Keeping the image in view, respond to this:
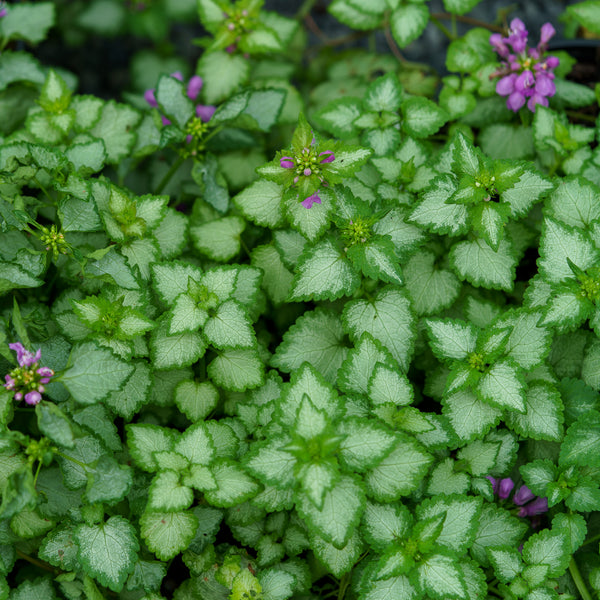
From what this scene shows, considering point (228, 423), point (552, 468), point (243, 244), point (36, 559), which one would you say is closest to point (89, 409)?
point (228, 423)

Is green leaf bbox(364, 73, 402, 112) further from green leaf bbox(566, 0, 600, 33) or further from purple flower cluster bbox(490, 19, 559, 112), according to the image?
green leaf bbox(566, 0, 600, 33)

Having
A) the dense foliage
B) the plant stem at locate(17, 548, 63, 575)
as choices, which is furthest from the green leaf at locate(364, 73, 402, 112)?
the plant stem at locate(17, 548, 63, 575)

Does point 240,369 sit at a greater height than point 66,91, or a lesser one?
lesser

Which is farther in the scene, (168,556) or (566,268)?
(566,268)

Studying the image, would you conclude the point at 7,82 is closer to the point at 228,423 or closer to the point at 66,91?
the point at 66,91

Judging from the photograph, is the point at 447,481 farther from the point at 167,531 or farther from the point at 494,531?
the point at 167,531

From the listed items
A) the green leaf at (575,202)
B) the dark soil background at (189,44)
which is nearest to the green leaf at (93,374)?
the green leaf at (575,202)
